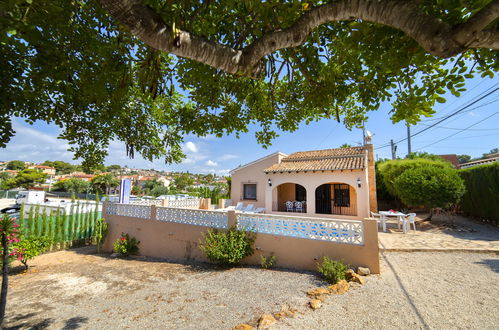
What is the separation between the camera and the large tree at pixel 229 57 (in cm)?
206

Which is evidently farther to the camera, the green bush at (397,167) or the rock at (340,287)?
the green bush at (397,167)

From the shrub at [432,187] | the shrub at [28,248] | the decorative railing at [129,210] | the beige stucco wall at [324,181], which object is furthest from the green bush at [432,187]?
the shrub at [28,248]

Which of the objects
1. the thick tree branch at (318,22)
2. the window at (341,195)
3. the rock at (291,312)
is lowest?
the rock at (291,312)

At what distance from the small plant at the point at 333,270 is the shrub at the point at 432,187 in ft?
30.9

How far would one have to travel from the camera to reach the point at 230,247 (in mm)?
6715

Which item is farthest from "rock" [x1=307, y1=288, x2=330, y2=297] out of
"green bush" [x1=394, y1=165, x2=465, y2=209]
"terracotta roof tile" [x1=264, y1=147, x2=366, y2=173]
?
"green bush" [x1=394, y1=165, x2=465, y2=209]

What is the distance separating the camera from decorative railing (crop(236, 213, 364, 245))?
5910 mm

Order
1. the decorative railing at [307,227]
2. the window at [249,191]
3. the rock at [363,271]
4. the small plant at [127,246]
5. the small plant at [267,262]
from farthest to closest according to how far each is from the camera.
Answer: the window at [249,191]
the small plant at [127,246]
the small plant at [267,262]
the decorative railing at [307,227]
the rock at [363,271]

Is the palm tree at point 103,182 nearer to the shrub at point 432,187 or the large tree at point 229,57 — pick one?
the large tree at point 229,57

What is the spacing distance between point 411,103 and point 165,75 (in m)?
4.98

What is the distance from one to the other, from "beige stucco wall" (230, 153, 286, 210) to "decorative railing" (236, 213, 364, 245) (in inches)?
368

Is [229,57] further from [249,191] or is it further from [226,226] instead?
[249,191]

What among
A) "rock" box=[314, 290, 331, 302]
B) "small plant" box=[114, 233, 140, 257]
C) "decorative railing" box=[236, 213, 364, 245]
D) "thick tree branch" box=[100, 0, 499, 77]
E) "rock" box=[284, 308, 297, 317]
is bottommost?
"small plant" box=[114, 233, 140, 257]

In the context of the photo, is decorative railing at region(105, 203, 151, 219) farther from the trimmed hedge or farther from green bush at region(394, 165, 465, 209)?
the trimmed hedge
